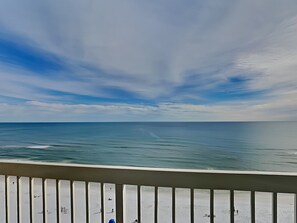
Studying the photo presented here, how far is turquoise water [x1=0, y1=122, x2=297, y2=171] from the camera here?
5.43 ft

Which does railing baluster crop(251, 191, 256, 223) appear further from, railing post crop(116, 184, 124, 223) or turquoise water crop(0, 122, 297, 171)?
railing post crop(116, 184, 124, 223)

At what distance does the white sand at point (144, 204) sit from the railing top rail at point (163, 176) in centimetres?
6

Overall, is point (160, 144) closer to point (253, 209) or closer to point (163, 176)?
point (163, 176)

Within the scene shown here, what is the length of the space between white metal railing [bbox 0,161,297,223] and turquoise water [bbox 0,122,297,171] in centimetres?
29

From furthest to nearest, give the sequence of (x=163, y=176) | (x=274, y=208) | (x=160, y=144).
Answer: (x=160, y=144), (x=163, y=176), (x=274, y=208)

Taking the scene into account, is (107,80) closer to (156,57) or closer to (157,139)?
(156,57)

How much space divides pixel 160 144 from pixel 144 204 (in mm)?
683

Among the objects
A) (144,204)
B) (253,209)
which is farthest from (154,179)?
(253,209)

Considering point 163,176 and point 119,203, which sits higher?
point 163,176

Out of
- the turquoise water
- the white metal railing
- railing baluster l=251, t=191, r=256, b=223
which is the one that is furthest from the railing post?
railing baluster l=251, t=191, r=256, b=223

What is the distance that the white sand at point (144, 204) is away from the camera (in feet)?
3.96

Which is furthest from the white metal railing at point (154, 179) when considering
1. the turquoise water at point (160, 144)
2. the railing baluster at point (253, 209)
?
the turquoise water at point (160, 144)

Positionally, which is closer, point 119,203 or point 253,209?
point 253,209

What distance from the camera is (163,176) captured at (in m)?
1.26
